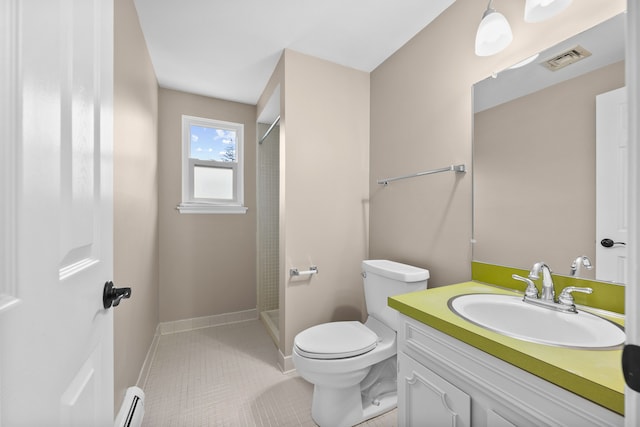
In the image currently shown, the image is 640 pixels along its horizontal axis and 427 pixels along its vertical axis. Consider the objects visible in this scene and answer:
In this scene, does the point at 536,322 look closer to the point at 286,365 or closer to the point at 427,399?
the point at 427,399

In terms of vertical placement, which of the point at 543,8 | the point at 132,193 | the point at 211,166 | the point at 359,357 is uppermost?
the point at 543,8

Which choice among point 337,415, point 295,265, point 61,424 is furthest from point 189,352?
point 61,424

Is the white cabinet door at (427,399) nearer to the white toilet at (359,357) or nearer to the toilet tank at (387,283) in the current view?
the white toilet at (359,357)

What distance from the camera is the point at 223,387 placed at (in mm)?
1727

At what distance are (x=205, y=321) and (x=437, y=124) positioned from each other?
2.75 m

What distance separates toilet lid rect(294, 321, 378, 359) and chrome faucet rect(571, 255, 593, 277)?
949 millimetres

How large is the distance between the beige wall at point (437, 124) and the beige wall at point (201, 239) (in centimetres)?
152

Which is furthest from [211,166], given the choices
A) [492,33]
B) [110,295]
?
[492,33]

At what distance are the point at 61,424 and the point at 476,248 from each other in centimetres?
157

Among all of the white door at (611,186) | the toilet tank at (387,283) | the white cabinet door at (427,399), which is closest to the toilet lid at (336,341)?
the toilet tank at (387,283)

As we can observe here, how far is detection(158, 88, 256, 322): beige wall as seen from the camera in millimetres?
2535

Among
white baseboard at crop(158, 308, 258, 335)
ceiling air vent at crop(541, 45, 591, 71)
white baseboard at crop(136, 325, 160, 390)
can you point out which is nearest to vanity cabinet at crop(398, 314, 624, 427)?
ceiling air vent at crop(541, 45, 591, 71)

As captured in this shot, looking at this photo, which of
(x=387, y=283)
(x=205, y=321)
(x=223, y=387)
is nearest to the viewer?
(x=387, y=283)

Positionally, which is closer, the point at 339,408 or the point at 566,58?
the point at 566,58
